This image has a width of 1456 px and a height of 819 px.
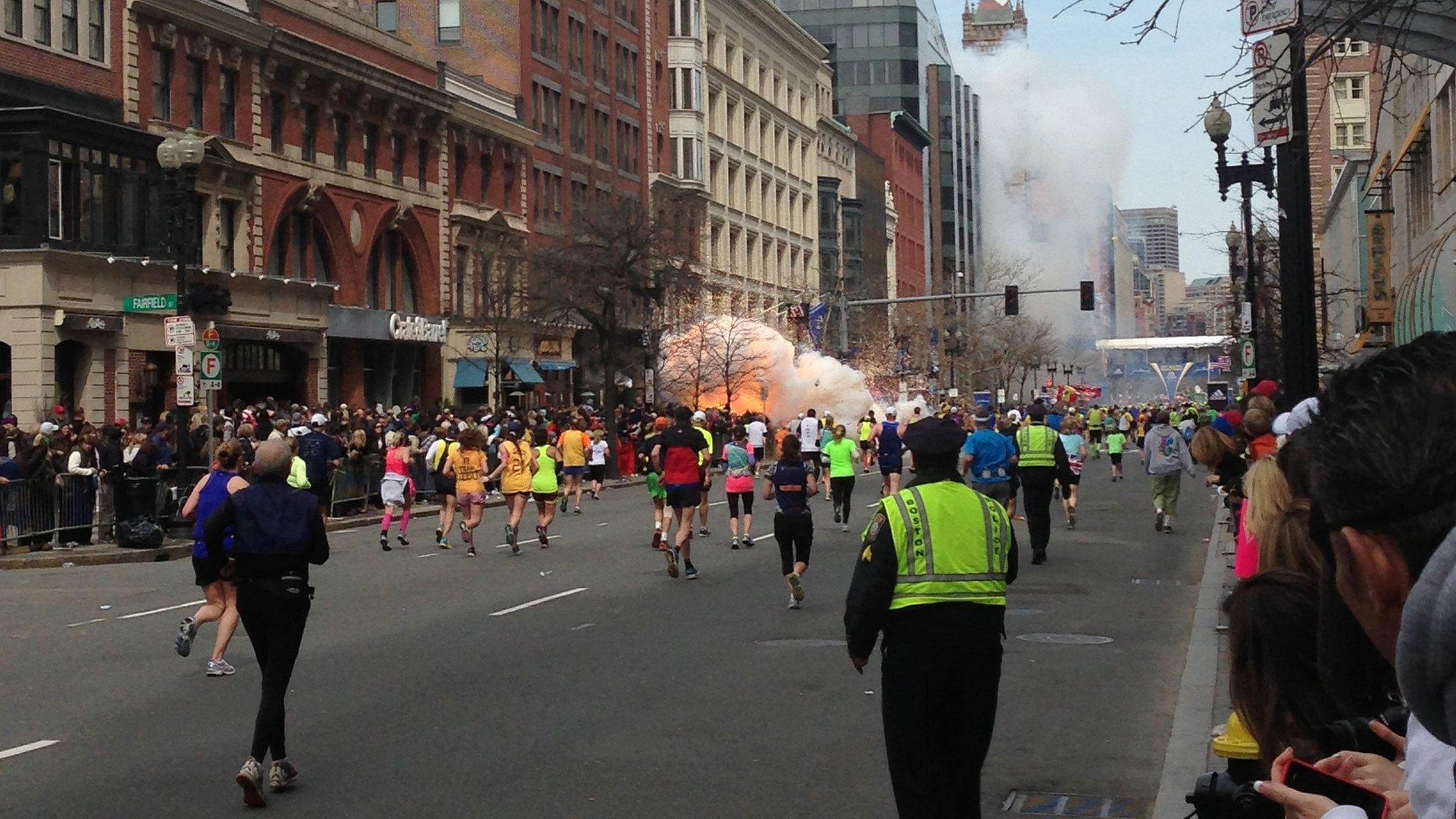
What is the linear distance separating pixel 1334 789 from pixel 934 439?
4496 mm

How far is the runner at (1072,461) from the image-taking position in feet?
86.8

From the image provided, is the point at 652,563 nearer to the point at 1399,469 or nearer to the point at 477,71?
the point at 1399,469

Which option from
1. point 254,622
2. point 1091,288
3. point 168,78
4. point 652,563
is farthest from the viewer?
point 1091,288

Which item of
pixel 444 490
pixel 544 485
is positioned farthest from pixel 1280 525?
pixel 544 485

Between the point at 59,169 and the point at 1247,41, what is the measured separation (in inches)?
1206

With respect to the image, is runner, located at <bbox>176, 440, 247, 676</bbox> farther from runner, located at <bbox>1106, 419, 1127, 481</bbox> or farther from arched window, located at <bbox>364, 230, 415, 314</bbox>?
arched window, located at <bbox>364, 230, 415, 314</bbox>

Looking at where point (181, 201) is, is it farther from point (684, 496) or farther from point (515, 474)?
point (684, 496)

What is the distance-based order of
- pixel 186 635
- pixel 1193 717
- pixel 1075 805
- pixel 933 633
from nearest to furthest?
1. pixel 933 633
2. pixel 1075 805
3. pixel 1193 717
4. pixel 186 635

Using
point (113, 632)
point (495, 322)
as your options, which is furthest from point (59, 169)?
point (113, 632)

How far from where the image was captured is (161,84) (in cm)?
4009

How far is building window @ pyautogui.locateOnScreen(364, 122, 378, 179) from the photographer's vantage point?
1964 inches

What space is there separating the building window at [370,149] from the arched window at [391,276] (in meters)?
2.11

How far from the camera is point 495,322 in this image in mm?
51469

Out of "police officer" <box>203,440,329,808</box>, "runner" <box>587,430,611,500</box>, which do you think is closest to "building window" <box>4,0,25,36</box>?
"runner" <box>587,430,611,500</box>
